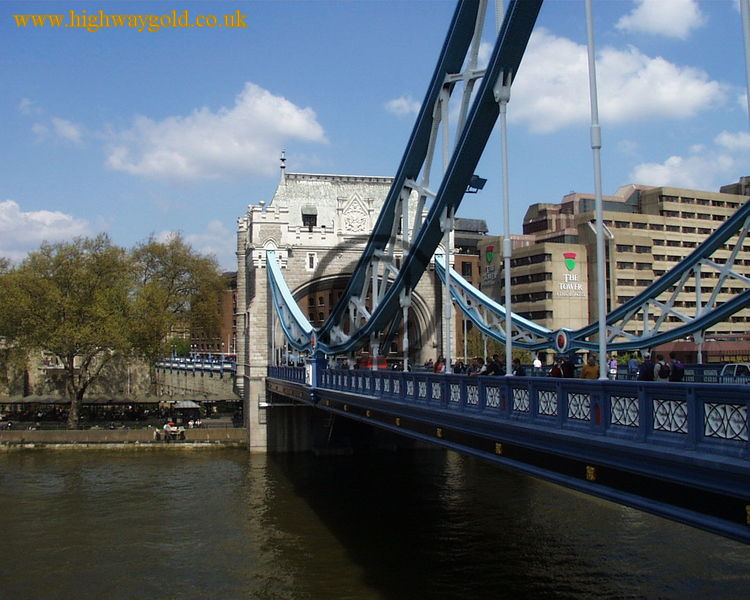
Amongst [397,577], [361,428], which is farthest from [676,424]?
[361,428]

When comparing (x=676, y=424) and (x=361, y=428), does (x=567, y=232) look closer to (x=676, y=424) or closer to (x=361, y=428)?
(x=361, y=428)

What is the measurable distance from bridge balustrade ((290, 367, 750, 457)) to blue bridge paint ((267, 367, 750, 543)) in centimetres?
1

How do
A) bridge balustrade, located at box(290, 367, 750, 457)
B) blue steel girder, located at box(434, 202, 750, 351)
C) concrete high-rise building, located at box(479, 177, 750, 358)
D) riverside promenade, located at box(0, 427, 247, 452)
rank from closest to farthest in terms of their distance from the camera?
bridge balustrade, located at box(290, 367, 750, 457) → blue steel girder, located at box(434, 202, 750, 351) → riverside promenade, located at box(0, 427, 247, 452) → concrete high-rise building, located at box(479, 177, 750, 358)

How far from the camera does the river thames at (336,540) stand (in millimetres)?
17312

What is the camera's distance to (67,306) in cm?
4356

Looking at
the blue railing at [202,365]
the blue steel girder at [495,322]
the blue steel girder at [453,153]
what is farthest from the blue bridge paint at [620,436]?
the blue railing at [202,365]

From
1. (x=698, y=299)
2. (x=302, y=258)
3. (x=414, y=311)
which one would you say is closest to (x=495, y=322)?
(x=414, y=311)

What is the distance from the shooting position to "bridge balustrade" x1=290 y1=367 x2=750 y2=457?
25.0 ft

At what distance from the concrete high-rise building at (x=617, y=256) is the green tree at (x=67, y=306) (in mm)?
39840

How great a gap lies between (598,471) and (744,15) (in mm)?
4891

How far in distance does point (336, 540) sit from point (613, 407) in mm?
13788

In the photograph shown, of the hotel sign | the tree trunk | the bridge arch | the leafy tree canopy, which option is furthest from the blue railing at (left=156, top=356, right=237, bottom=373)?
the hotel sign

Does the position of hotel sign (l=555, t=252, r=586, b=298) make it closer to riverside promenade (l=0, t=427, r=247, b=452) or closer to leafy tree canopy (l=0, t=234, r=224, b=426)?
leafy tree canopy (l=0, t=234, r=224, b=426)

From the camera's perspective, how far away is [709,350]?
43.8m
